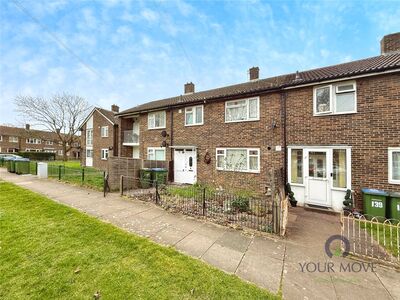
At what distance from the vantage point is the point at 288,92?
28.7 feet

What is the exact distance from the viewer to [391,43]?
8992 mm

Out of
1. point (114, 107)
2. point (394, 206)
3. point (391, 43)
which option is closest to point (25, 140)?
point (114, 107)

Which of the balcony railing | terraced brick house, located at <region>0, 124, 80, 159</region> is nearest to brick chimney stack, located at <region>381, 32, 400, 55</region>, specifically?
the balcony railing

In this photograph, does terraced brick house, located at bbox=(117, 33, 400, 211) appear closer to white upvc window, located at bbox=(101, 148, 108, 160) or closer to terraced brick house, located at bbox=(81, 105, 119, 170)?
terraced brick house, located at bbox=(81, 105, 119, 170)

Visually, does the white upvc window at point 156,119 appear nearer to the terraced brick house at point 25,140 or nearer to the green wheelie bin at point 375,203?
the green wheelie bin at point 375,203

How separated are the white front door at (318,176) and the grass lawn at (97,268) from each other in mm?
6299

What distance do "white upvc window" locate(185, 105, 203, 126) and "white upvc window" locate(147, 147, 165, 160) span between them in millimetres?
2916

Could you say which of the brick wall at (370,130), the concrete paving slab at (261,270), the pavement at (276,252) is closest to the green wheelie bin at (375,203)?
the brick wall at (370,130)

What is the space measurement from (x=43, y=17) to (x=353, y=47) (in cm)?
1707

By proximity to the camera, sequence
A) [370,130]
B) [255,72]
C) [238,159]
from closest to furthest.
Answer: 1. [370,130]
2. [238,159]
3. [255,72]

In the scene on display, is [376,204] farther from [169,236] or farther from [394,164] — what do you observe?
[169,236]

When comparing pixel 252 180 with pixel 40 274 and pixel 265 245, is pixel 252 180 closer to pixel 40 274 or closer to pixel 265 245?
pixel 265 245

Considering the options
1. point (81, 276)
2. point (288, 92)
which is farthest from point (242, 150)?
point (81, 276)

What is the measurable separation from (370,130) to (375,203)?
8.83 ft
